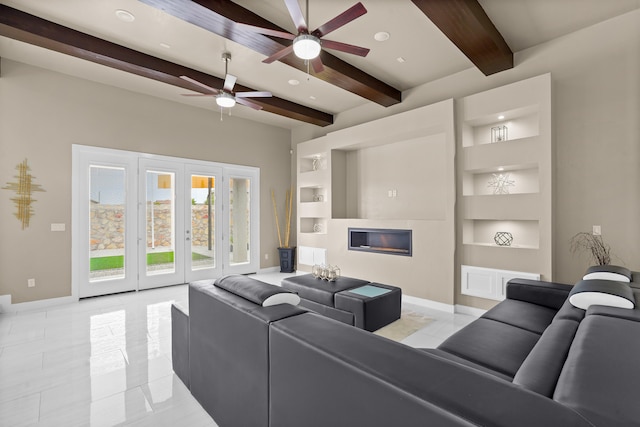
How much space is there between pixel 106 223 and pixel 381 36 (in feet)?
16.3

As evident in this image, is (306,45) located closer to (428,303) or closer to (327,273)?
(327,273)

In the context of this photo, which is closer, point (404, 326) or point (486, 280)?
point (404, 326)

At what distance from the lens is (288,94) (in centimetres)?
538

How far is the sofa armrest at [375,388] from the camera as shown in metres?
0.74

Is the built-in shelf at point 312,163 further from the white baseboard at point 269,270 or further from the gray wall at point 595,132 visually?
the gray wall at point 595,132

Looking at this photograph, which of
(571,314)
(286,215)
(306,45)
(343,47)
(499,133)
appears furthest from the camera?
(286,215)

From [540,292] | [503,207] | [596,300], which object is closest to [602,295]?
[596,300]

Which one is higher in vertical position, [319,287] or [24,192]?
[24,192]

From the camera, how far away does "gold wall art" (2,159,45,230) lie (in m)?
4.29

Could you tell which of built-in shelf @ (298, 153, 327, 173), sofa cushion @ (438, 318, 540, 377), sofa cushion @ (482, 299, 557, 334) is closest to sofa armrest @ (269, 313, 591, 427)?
sofa cushion @ (438, 318, 540, 377)

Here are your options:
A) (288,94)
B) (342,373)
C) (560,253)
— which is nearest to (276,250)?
(288,94)

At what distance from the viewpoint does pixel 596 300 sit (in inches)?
74.3

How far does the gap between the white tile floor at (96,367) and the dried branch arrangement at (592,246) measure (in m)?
1.50

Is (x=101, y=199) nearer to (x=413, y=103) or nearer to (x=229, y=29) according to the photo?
(x=229, y=29)
